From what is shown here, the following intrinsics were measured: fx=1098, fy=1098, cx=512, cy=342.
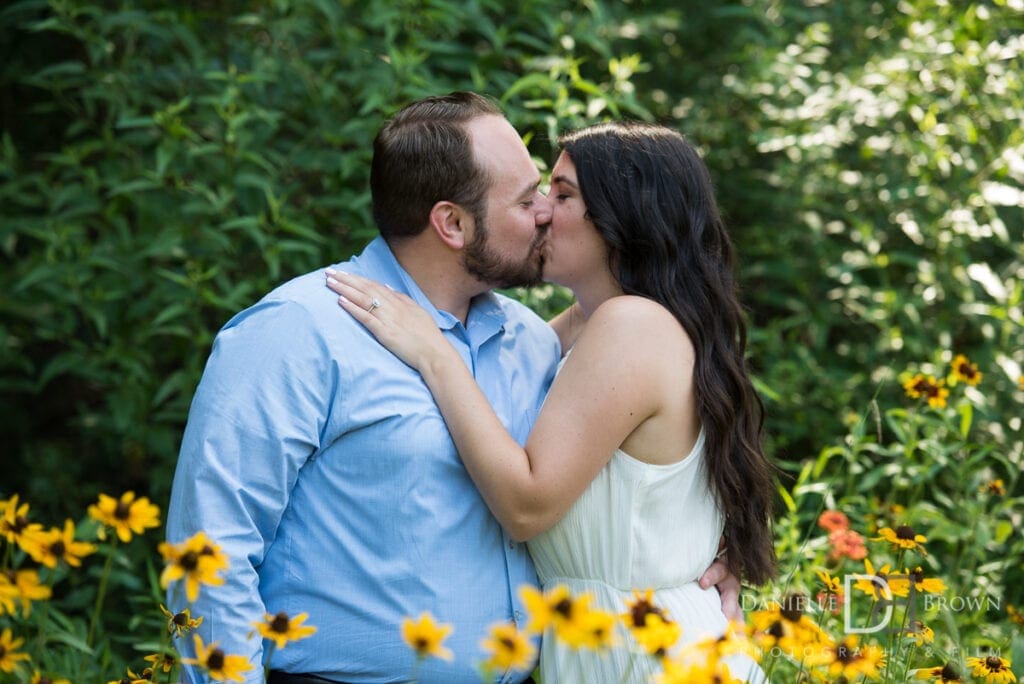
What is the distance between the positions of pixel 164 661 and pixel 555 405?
0.79m

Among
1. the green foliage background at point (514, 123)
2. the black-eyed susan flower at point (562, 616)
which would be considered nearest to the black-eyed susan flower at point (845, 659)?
the black-eyed susan flower at point (562, 616)

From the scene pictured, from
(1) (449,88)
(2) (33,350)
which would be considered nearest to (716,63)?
(1) (449,88)

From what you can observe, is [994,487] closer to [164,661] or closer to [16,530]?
[164,661]

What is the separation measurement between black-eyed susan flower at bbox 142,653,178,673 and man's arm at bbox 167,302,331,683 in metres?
0.15

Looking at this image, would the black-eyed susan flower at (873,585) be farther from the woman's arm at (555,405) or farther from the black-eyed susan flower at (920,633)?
the woman's arm at (555,405)

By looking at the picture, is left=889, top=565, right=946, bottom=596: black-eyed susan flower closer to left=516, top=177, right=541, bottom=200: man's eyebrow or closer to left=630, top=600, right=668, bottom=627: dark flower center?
left=630, top=600, right=668, bottom=627: dark flower center

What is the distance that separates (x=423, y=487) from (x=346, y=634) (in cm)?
28

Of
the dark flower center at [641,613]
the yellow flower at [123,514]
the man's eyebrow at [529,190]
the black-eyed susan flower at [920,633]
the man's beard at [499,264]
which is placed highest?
the yellow flower at [123,514]

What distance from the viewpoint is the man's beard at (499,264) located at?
222 centimetres

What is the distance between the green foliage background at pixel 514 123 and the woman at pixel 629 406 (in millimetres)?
629

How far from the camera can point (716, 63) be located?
4238 mm

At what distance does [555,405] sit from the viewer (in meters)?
1.98

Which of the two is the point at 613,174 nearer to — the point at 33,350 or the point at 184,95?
the point at 184,95

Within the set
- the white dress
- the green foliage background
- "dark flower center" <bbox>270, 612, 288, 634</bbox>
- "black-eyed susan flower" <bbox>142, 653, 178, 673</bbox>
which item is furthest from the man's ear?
"dark flower center" <bbox>270, 612, 288, 634</bbox>
